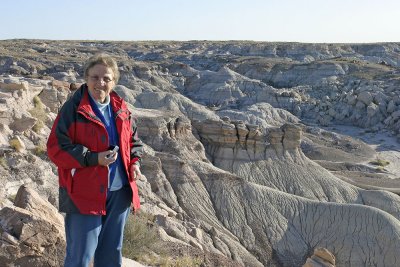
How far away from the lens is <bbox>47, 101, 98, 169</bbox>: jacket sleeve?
4.48 meters

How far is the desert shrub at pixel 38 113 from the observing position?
47.0 ft

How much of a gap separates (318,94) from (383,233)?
4773cm

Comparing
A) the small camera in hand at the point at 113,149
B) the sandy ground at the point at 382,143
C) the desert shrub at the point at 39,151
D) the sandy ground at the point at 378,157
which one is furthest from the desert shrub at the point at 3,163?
the sandy ground at the point at 382,143

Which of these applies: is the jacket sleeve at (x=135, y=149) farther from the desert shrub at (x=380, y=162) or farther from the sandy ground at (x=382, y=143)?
the desert shrub at (x=380, y=162)

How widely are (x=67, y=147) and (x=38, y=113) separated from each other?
1169 centimetres

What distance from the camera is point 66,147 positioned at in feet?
14.8

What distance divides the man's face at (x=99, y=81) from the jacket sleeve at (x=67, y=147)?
28cm

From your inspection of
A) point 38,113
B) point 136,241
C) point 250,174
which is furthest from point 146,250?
point 250,174

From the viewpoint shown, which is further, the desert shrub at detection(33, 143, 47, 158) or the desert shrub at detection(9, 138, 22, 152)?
the desert shrub at detection(33, 143, 47, 158)

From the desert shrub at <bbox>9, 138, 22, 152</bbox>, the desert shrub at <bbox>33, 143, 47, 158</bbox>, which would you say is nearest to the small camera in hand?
the desert shrub at <bbox>9, 138, 22, 152</bbox>

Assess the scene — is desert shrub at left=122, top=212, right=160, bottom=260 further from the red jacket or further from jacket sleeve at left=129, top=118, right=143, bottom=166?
the red jacket

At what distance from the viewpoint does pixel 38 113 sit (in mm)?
15617

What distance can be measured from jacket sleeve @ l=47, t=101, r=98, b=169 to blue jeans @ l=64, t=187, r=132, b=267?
0.44m

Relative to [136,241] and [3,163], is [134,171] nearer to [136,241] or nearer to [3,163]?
[136,241]
